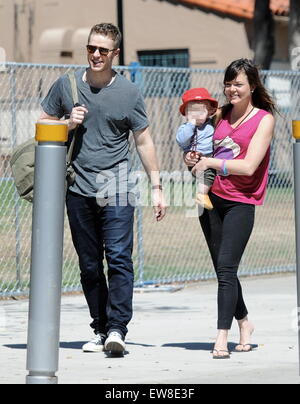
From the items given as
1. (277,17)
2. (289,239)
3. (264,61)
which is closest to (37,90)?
(289,239)

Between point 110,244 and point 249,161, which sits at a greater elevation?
point 249,161

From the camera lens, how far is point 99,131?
7.96m

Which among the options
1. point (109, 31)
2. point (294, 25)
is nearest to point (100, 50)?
point (109, 31)

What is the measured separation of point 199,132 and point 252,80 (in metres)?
0.49

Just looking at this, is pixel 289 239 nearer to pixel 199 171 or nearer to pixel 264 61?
pixel 199 171

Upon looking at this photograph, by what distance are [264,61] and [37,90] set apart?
13.5 meters

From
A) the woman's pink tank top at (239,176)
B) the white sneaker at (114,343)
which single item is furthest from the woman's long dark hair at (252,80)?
the white sneaker at (114,343)

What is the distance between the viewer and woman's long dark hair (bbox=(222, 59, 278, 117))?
8.04 m

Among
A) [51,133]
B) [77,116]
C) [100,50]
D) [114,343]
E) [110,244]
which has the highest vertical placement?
[100,50]

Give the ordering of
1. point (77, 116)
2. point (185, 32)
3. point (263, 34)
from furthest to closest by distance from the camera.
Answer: point (185, 32)
point (263, 34)
point (77, 116)

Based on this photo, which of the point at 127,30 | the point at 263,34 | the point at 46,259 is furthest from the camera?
the point at 127,30

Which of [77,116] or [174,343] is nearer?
[77,116]

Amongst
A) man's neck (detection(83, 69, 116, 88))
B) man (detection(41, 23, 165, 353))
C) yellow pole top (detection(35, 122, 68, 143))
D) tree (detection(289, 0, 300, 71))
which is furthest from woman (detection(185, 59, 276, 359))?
tree (detection(289, 0, 300, 71))

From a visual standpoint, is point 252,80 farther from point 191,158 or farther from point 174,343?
point 174,343
